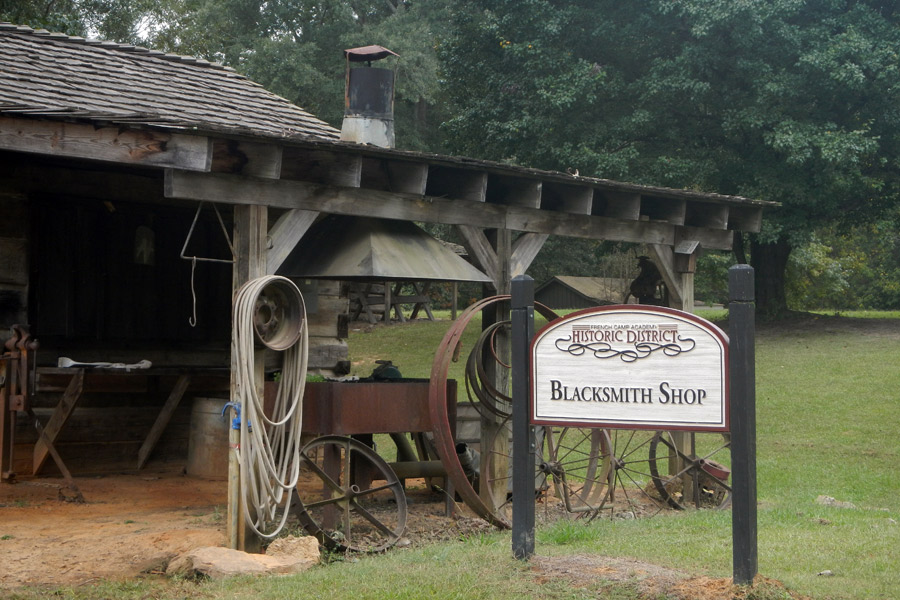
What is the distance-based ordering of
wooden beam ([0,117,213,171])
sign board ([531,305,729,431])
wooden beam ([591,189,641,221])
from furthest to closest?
wooden beam ([591,189,641,221])
wooden beam ([0,117,213,171])
sign board ([531,305,729,431])

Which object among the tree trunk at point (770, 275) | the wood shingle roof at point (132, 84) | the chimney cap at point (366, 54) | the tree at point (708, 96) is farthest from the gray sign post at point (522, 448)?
the tree trunk at point (770, 275)

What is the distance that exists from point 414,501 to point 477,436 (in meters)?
0.85

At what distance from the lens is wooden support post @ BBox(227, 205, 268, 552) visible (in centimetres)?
664

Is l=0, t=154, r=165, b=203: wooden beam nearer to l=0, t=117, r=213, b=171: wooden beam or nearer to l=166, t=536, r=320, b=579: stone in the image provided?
l=0, t=117, r=213, b=171: wooden beam

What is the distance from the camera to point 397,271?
7.39 metres

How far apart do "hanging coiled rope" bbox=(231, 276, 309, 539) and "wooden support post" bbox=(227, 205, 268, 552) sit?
7 cm

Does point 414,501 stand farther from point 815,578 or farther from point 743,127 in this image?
point 743,127

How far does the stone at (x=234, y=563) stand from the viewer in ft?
19.4

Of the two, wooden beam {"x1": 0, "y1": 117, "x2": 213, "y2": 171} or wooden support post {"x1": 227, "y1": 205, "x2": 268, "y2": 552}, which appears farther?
wooden support post {"x1": 227, "y1": 205, "x2": 268, "y2": 552}

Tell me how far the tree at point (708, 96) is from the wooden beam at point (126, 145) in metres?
13.3

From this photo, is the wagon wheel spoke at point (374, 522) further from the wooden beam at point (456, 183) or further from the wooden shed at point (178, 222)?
the wooden beam at point (456, 183)

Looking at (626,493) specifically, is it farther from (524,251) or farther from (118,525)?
Result: (118,525)

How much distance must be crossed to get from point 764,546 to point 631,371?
2016 millimetres

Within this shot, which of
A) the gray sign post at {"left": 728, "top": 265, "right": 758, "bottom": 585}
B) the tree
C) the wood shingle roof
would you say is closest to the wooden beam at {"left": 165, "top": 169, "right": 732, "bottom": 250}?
the wood shingle roof
